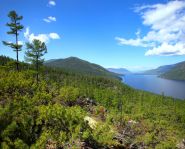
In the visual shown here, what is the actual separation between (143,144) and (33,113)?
1837cm

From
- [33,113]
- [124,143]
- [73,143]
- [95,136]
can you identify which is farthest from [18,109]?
[124,143]

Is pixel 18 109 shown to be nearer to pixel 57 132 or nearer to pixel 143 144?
pixel 57 132

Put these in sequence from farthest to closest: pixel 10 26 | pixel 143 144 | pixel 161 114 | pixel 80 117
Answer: pixel 161 114
pixel 10 26
pixel 143 144
pixel 80 117

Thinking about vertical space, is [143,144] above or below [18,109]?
below

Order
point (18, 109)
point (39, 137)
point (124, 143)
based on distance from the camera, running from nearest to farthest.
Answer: point (39, 137) → point (18, 109) → point (124, 143)

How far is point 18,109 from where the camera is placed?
28000mm

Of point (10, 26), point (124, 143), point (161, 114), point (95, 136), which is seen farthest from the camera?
point (161, 114)

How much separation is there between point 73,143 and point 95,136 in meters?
4.36

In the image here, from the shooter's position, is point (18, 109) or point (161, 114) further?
point (161, 114)

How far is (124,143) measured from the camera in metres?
34.4

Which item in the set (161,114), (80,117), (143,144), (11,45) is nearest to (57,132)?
(80,117)

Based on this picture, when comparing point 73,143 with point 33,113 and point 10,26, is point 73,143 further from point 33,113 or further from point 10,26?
point 10,26

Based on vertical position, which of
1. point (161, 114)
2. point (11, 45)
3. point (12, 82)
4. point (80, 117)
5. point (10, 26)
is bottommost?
point (161, 114)

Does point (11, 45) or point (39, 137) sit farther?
point (11, 45)
